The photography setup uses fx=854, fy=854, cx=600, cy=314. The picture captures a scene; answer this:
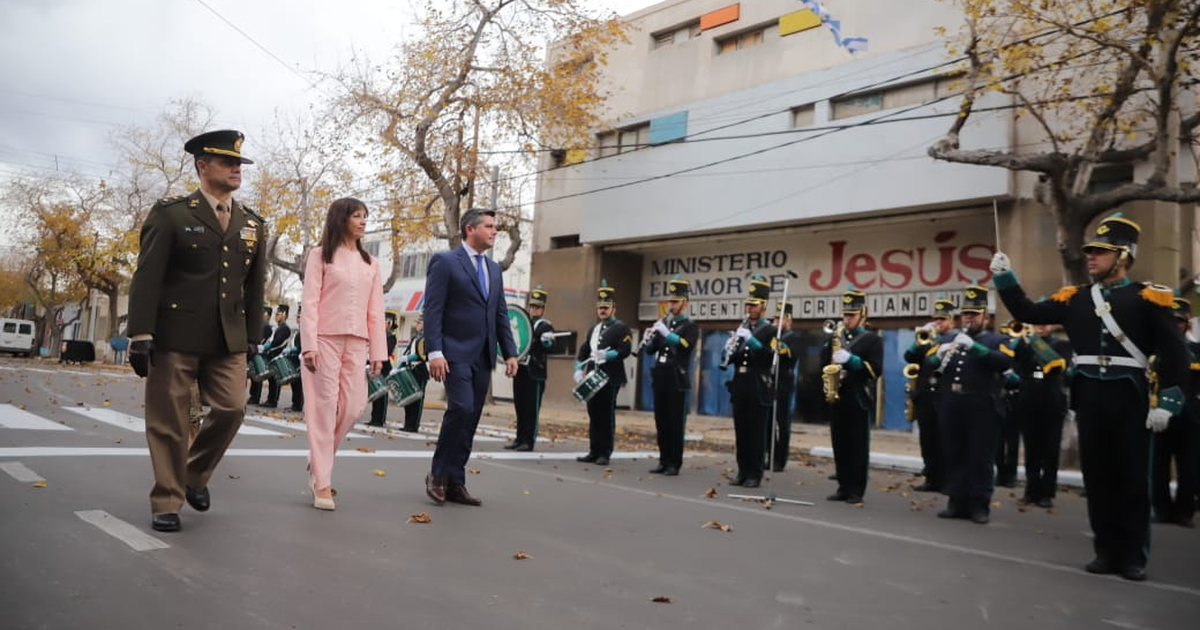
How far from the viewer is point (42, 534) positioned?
13.9ft

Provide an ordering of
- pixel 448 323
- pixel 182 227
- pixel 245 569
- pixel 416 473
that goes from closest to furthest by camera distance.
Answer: pixel 245 569 → pixel 182 227 → pixel 448 323 → pixel 416 473

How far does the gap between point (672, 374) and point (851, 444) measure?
244 cm

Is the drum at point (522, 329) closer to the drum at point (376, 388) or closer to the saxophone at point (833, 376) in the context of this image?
the drum at point (376, 388)

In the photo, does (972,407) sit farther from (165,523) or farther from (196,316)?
(165,523)

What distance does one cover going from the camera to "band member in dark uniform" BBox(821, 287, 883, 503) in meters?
8.48

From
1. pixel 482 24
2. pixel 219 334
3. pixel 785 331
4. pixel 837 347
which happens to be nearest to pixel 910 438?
pixel 785 331

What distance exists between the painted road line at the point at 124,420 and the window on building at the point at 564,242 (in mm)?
16942

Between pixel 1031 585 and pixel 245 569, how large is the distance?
4.22m

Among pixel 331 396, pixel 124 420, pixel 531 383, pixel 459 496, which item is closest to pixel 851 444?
pixel 459 496

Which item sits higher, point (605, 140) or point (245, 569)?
point (605, 140)

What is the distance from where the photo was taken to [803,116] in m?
21.3

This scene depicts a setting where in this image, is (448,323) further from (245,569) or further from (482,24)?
(482,24)

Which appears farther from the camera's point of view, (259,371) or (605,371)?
(259,371)

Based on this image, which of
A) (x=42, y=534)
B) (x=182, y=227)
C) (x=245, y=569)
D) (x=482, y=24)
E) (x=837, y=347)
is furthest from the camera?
(x=482, y=24)
